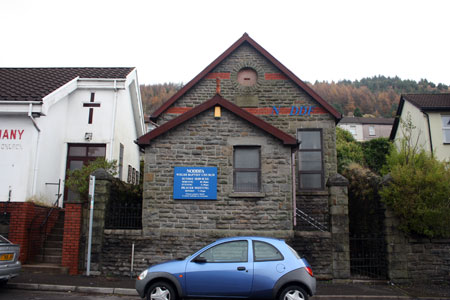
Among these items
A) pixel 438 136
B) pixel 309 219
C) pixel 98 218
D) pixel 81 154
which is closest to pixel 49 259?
pixel 98 218

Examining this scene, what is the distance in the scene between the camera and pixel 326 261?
11.1 metres

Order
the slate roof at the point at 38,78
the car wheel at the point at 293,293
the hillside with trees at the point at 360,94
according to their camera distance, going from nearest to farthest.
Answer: the car wheel at the point at 293,293, the slate roof at the point at 38,78, the hillside with trees at the point at 360,94

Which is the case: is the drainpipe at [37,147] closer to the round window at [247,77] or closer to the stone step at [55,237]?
the stone step at [55,237]

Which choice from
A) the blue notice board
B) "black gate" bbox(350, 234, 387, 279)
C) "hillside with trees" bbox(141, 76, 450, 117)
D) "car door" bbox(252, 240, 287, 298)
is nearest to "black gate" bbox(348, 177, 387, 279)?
"black gate" bbox(350, 234, 387, 279)

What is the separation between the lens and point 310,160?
1543 centimetres

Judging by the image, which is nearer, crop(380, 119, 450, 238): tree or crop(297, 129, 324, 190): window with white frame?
crop(380, 119, 450, 238): tree

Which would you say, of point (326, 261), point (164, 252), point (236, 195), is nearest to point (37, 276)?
point (164, 252)

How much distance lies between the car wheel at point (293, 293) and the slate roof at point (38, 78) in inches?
418

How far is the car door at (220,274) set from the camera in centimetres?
743

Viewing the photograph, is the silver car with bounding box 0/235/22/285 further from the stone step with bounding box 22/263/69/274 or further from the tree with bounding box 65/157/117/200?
the tree with bounding box 65/157/117/200

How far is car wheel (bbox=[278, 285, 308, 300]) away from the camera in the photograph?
7.36m

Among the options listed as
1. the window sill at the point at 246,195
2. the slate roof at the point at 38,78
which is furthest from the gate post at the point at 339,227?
the slate roof at the point at 38,78

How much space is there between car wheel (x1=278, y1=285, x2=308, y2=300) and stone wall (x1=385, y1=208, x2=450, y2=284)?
16.1 ft

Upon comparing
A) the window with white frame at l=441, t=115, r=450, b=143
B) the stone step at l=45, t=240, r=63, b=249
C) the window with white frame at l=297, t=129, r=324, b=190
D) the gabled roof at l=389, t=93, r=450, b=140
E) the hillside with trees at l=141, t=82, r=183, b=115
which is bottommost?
the stone step at l=45, t=240, r=63, b=249
